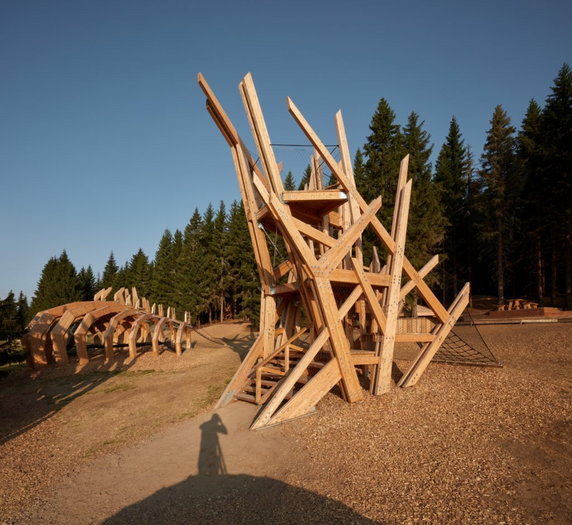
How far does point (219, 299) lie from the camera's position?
145ft

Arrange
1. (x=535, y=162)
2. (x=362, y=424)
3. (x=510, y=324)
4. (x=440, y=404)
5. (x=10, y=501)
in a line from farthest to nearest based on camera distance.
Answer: (x=535, y=162) → (x=510, y=324) → (x=440, y=404) → (x=362, y=424) → (x=10, y=501)

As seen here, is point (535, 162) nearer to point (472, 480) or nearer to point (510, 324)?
point (510, 324)

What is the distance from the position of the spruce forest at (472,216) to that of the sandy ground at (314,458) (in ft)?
13.7

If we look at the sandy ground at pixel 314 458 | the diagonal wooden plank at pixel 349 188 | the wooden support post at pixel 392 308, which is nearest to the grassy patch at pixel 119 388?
the sandy ground at pixel 314 458

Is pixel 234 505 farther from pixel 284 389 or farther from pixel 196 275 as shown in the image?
pixel 196 275

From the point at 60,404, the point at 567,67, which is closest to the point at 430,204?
the point at 567,67

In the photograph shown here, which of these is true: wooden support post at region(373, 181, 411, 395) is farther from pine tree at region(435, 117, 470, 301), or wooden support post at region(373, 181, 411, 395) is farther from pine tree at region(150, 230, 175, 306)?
pine tree at region(150, 230, 175, 306)

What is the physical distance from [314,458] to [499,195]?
1123 inches

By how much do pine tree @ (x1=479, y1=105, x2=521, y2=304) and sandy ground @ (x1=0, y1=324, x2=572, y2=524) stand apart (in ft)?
68.1

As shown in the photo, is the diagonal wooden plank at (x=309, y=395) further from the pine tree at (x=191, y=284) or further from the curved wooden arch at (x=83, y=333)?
the pine tree at (x=191, y=284)

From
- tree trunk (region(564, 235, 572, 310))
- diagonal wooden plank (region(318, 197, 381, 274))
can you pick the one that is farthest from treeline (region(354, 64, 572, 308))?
diagonal wooden plank (region(318, 197, 381, 274))

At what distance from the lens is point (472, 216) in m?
33.1

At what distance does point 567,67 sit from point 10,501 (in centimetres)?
3426

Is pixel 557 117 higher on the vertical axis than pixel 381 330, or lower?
higher
